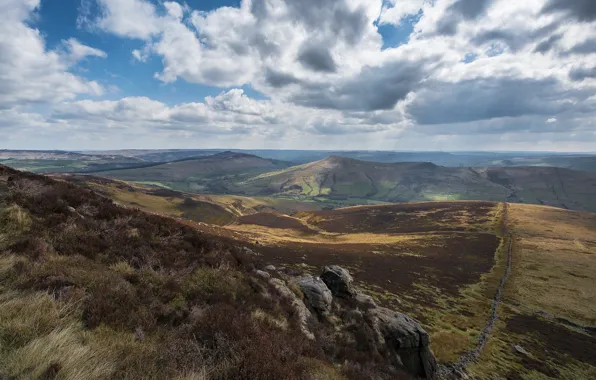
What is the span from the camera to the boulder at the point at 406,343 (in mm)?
18953

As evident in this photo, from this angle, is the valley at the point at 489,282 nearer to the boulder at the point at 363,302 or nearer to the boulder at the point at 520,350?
the boulder at the point at 520,350

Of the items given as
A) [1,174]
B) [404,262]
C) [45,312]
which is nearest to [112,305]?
[45,312]

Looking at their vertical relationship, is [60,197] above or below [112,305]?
above

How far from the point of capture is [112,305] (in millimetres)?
8742

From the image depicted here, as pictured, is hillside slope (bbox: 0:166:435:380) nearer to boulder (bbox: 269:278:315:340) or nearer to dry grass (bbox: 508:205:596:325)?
boulder (bbox: 269:278:315:340)

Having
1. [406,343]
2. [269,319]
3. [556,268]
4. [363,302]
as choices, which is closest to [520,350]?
[406,343]

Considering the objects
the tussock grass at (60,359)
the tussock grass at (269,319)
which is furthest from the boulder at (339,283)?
the tussock grass at (60,359)

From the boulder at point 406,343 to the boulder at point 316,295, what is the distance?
11.9 ft

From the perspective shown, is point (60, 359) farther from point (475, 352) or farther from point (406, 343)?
point (475, 352)

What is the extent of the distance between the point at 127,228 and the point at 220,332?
454 inches

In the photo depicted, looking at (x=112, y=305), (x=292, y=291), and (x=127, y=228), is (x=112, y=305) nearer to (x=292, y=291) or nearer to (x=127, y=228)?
(x=127, y=228)

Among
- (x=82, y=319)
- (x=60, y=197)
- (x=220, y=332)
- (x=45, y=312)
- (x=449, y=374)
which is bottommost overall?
(x=449, y=374)

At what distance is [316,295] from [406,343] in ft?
24.1

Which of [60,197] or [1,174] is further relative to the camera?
[1,174]
